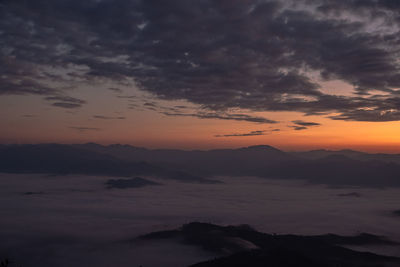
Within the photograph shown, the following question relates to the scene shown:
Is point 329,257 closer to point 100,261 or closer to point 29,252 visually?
point 100,261

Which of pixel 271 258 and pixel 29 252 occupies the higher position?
pixel 271 258

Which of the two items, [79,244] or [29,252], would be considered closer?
[29,252]

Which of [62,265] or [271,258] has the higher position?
[271,258]

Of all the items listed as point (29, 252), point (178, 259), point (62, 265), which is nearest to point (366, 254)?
point (178, 259)

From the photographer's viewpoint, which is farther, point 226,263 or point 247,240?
A: point 247,240

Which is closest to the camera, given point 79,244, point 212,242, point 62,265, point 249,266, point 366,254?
point 249,266

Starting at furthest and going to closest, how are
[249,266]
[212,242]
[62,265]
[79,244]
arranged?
[79,244], [212,242], [62,265], [249,266]

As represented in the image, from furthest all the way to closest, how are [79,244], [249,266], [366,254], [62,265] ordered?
[79,244]
[366,254]
[62,265]
[249,266]

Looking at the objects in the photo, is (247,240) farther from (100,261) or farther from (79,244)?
(79,244)

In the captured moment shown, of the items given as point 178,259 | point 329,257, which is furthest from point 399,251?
point 178,259
